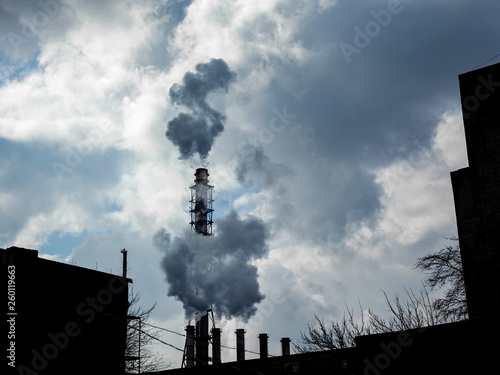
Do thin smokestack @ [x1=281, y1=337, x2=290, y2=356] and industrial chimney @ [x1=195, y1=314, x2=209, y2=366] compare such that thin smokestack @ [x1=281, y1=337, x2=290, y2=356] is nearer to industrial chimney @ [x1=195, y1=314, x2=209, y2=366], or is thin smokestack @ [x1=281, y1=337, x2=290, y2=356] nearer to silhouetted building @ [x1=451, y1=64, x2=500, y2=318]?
industrial chimney @ [x1=195, y1=314, x2=209, y2=366]

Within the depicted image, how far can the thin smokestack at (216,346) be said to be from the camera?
3809cm

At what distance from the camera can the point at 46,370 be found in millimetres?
15156

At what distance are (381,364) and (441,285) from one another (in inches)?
632

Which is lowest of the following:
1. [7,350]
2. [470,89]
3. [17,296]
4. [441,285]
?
[7,350]

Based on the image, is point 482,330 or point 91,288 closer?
point 482,330

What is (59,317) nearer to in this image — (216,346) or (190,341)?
(216,346)

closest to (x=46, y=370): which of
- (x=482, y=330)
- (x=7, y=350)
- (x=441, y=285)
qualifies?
(x=7, y=350)

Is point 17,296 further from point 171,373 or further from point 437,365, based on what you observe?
point 437,365

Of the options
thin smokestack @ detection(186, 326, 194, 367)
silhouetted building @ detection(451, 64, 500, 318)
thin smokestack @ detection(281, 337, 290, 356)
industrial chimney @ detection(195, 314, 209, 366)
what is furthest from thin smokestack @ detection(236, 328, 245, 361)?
silhouetted building @ detection(451, 64, 500, 318)

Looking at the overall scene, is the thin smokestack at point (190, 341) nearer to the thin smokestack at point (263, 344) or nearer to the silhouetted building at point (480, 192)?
the thin smokestack at point (263, 344)

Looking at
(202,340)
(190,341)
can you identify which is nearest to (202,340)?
(202,340)

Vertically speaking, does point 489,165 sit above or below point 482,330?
above

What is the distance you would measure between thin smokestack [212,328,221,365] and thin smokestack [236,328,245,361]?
1298mm

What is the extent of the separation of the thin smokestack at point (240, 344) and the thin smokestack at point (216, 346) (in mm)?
1298
